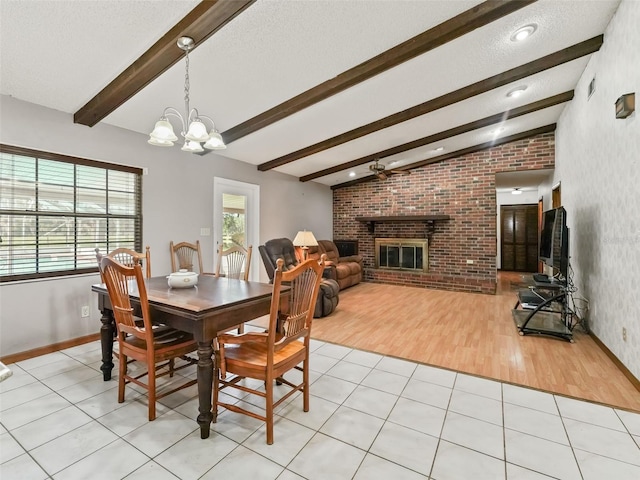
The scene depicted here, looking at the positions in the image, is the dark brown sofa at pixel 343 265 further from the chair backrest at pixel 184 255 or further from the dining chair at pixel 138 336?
the dining chair at pixel 138 336

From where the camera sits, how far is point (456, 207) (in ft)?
20.8

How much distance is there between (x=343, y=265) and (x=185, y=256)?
9.81 feet

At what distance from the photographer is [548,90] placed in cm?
396

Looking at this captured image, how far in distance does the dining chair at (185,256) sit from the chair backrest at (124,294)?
197 cm

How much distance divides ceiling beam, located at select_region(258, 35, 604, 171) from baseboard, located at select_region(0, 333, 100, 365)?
3921mm

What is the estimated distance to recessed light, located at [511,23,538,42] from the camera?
8.64ft

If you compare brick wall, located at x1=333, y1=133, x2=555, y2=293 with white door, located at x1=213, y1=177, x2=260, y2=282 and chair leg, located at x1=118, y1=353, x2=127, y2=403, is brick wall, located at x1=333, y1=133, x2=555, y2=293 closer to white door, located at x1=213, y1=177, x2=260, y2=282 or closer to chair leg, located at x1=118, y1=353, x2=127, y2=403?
white door, located at x1=213, y1=177, x2=260, y2=282

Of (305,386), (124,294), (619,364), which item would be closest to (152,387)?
(124,294)

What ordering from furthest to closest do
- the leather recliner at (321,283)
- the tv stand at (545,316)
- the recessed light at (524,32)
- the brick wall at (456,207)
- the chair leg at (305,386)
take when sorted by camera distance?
1. the brick wall at (456,207)
2. the leather recliner at (321,283)
3. the tv stand at (545,316)
4. the recessed light at (524,32)
5. the chair leg at (305,386)

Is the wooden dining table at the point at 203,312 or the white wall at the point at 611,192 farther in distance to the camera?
the white wall at the point at 611,192

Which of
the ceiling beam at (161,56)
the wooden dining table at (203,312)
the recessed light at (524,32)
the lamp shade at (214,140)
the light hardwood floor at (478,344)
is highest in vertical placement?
the recessed light at (524,32)

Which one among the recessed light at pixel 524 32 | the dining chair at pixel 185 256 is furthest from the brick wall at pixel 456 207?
the dining chair at pixel 185 256

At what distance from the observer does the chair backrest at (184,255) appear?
3.95 m

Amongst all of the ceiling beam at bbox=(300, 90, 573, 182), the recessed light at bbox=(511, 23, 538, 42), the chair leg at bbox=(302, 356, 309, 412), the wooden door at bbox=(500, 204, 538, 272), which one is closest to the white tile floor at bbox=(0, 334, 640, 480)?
the chair leg at bbox=(302, 356, 309, 412)
